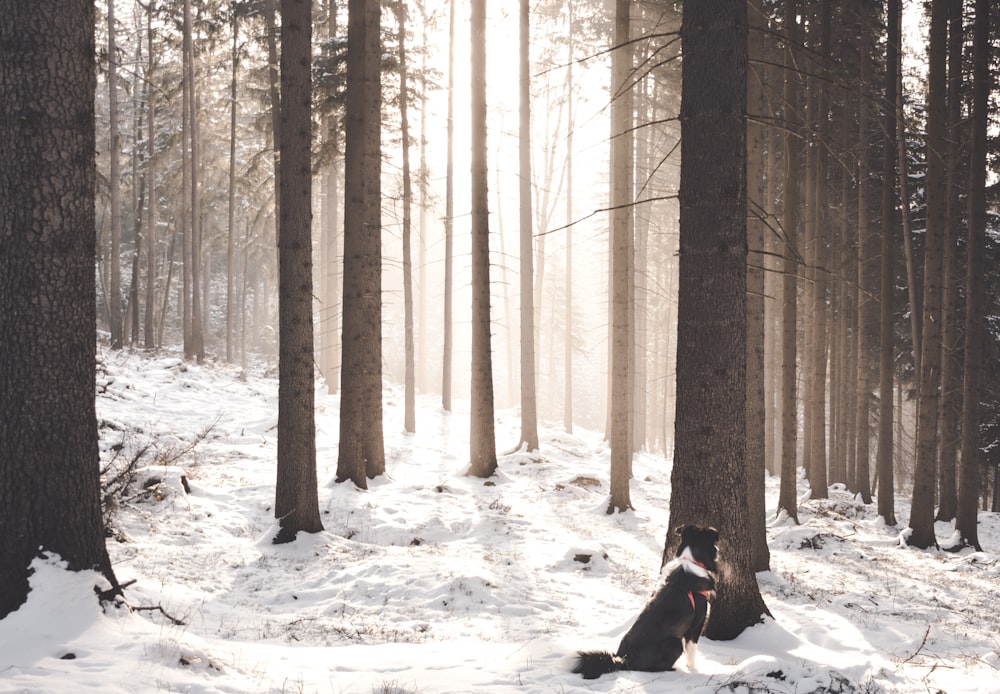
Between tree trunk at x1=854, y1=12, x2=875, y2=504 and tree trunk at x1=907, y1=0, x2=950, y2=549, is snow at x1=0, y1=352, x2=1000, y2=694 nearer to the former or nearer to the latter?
tree trunk at x1=907, y1=0, x2=950, y2=549

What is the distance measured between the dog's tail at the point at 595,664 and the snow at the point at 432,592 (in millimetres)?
71

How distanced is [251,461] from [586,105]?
22187mm

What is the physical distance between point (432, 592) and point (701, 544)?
3531 mm

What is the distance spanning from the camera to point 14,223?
4703mm

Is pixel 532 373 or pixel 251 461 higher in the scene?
pixel 532 373

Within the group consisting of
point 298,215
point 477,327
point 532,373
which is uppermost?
point 298,215

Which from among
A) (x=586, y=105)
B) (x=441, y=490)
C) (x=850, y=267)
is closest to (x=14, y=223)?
(x=441, y=490)

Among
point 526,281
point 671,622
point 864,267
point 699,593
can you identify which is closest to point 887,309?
point 864,267

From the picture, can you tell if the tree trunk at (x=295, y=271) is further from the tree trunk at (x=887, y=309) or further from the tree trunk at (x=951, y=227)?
the tree trunk at (x=951, y=227)

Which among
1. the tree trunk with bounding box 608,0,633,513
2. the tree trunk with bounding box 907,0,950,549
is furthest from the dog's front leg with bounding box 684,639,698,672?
the tree trunk with bounding box 907,0,950,549

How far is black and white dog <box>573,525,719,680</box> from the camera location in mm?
4664

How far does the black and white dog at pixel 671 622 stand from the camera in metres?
4.66

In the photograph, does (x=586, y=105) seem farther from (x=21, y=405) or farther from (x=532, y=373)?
(x=21, y=405)

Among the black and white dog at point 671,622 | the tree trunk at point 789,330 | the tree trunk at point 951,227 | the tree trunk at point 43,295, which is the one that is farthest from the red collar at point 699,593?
the tree trunk at point 951,227
